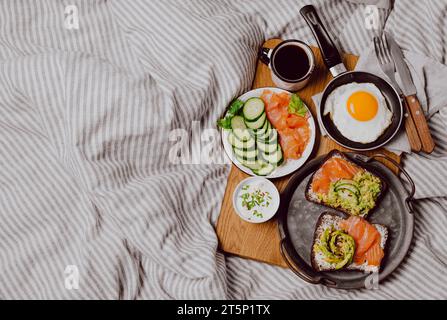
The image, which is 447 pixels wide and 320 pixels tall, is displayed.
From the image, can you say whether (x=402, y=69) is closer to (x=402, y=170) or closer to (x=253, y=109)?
(x=402, y=170)

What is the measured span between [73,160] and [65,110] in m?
0.16

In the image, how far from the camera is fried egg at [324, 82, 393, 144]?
1470 mm

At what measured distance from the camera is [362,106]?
147cm

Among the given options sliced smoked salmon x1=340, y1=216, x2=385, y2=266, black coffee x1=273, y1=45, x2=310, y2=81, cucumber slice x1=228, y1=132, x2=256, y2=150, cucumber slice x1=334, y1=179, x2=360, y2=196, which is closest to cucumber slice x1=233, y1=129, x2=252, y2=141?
cucumber slice x1=228, y1=132, x2=256, y2=150

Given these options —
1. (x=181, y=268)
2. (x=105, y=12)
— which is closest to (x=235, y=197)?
(x=181, y=268)

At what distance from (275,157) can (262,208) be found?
0.17 meters

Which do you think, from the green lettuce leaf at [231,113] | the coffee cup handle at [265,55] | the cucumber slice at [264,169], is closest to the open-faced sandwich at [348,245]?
the cucumber slice at [264,169]

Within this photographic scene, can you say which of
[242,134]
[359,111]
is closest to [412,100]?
[359,111]

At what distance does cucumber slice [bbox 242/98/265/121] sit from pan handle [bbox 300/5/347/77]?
264 millimetres

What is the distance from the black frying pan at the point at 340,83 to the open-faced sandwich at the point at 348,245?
26 centimetres

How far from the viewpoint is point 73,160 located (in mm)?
1443

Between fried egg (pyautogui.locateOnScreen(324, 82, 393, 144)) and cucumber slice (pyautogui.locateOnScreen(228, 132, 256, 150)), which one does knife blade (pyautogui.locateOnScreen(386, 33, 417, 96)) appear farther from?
cucumber slice (pyautogui.locateOnScreen(228, 132, 256, 150))

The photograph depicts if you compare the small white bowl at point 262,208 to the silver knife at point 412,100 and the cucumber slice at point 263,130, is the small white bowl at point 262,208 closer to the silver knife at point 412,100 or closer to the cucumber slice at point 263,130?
the cucumber slice at point 263,130

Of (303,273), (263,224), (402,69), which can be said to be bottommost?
(303,273)
